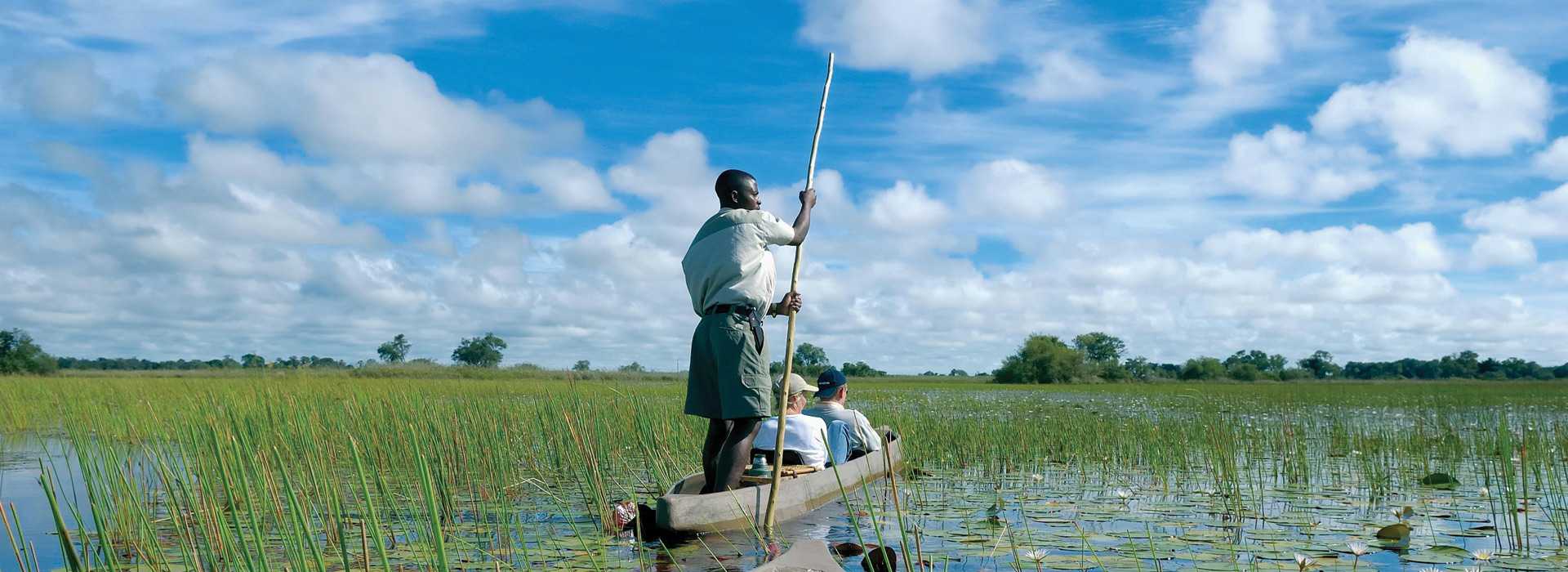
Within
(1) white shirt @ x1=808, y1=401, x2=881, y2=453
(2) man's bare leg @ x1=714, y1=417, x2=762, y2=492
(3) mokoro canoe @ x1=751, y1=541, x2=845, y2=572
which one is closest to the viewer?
(3) mokoro canoe @ x1=751, y1=541, x2=845, y2=572

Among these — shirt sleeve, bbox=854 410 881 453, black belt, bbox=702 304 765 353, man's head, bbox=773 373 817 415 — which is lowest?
shirt sleeve, bbox=854 410 881 453

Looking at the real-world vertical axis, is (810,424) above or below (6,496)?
above

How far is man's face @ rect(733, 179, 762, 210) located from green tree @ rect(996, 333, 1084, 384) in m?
53.5

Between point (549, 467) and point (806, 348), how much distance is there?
46354 millimetres

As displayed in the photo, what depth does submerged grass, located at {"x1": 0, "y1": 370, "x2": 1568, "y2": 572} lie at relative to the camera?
4238 millimetres

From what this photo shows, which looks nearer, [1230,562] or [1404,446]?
[1230,562]

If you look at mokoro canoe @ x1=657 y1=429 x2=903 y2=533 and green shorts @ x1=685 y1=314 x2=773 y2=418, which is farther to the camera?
green shorts @ x1=685 y1=314 x2=773 y2=418

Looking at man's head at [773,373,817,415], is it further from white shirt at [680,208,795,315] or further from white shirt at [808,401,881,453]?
white shirt at [680,208,795,315]

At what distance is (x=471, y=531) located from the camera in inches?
227

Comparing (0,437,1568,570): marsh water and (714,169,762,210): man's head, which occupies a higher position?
(714,169,762,210): man's head

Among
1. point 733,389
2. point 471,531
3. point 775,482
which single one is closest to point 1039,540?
point 775,482

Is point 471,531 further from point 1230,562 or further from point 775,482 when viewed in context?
point 1230,562

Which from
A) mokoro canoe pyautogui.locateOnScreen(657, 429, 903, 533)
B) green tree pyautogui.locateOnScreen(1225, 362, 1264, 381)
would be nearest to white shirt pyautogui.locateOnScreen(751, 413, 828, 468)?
mokoro canoe pyautogui.locateOnScreen(657, 429, 903, 533)

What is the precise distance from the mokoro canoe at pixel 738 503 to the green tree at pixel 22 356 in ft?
204
